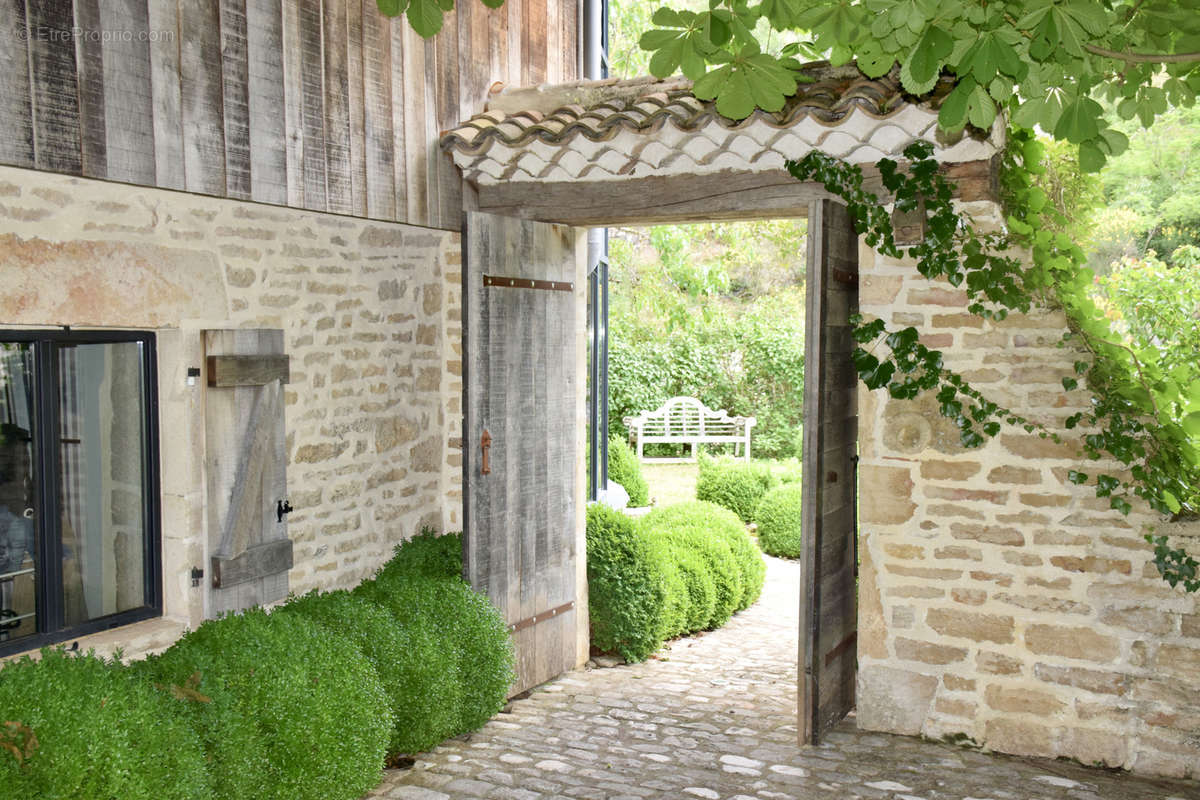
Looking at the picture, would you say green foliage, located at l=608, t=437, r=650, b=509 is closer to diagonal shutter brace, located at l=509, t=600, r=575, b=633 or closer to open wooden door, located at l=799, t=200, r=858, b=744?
diagonal shutter brace, located at l=509, t=600, r=575, b=633

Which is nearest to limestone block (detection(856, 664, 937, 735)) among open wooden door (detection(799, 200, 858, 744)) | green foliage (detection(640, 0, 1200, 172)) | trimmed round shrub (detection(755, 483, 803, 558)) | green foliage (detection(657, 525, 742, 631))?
open wooden door (detection(799, 200, 858, 744))

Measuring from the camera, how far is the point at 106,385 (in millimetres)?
4352

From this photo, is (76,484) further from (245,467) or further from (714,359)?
(714,359)

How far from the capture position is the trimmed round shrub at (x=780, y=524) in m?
10.6

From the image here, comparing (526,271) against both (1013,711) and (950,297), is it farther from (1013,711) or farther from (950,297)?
(1013,711)

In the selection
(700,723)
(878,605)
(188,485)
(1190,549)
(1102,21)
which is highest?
(1102,21)

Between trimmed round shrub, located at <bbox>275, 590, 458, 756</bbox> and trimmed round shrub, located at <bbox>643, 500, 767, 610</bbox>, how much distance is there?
378 cm

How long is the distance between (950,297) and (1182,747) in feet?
7.41

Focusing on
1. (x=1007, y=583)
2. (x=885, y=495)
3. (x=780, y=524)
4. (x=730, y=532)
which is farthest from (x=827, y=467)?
(x=780, y=524)

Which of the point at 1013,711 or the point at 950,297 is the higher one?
the point at 950,297

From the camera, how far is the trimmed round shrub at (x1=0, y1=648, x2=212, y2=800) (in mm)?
3119

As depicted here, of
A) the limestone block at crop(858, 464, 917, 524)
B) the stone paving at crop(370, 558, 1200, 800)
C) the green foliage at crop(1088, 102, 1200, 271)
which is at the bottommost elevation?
the stone paving at crop(370, 558, 1200, 800)

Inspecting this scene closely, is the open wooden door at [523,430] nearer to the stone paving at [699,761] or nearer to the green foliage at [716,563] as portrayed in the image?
the stone paving at [699,761]

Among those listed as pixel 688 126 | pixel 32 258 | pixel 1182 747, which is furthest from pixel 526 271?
pixel 1182 747
